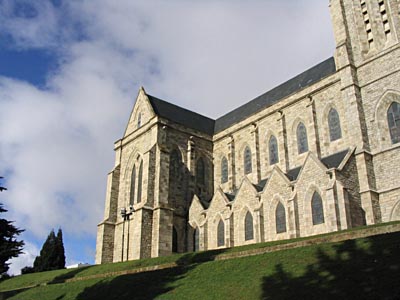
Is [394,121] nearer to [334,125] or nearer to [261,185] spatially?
[334,125]

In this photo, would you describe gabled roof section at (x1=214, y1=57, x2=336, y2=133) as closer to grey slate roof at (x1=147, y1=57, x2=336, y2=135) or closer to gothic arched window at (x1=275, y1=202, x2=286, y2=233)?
grey slate roof at (x1=147, y1=57, x2=336, y2=135)

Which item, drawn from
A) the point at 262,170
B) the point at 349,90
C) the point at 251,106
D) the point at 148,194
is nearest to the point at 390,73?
the point at 349,90

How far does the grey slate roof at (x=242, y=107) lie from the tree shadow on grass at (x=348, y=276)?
22.2 metres

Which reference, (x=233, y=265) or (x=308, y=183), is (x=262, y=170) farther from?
(x=233, y=265)

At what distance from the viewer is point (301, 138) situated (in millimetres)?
35344

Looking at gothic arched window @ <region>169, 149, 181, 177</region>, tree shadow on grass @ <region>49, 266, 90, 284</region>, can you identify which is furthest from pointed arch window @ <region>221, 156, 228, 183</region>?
tree shadow on grass @ <region>49, 266, 90, 284</region>

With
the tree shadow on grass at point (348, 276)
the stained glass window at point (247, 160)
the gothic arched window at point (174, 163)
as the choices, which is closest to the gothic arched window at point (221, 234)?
the stained glass window at point (247, 160)

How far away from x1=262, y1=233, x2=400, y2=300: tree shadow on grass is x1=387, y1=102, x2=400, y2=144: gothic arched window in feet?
46.2

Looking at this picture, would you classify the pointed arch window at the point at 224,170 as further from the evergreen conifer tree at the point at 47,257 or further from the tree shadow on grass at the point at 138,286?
the evergreen conifer tree at the point at 47,257

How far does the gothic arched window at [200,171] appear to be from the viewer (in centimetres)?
4153

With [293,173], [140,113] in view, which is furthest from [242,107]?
[293,173]

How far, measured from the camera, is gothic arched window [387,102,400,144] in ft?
91.5

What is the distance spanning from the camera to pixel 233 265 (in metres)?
18.0

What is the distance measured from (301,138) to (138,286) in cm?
2101
